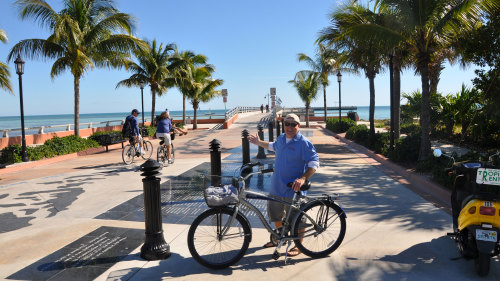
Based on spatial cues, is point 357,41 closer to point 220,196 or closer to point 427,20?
point 427,20

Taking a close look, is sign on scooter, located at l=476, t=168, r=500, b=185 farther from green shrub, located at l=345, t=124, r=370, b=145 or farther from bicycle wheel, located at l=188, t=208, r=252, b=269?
green shrub, located at l=345, t=124, r=370, b=145

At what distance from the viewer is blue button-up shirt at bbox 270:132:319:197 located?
4000 millimetres

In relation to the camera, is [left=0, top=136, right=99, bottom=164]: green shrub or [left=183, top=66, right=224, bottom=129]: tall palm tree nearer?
[left=0, top=136, right=99, bottom=164]: green shrub

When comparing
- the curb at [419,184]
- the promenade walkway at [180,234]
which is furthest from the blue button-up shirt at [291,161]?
the curb at [419,184]

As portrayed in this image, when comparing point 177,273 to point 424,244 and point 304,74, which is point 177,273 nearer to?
point 424,244

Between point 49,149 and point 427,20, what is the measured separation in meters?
13.5

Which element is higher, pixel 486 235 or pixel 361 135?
pixel 361 135

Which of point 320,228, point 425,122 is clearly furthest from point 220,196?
A: point 425,122

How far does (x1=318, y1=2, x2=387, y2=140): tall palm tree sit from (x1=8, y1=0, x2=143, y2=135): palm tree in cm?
947

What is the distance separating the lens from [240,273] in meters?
3.80

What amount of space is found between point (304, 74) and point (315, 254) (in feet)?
98.9

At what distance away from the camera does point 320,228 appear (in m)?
4.12

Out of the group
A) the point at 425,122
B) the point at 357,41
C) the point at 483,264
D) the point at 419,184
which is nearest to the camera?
the point at 483,264

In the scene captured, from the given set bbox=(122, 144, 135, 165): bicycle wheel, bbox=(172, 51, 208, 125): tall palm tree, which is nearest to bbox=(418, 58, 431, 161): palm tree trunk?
bbox=(122, 144, 135, 165): bicycle wheel
